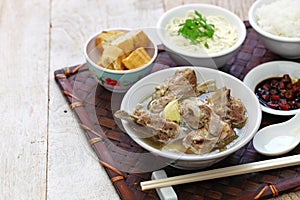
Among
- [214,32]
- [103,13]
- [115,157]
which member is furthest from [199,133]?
[103,13]

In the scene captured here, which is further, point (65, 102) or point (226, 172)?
point (65, 102)

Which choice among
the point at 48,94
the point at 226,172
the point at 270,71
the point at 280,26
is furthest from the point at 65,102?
the point at 280,26

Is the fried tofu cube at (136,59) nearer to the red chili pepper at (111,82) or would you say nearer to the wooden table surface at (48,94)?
the red chili pepper at (111,82)

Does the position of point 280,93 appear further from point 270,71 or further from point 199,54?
point 199,54

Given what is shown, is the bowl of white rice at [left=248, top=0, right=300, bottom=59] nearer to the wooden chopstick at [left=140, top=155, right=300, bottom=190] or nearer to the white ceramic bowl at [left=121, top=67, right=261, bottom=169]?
the white ceramic bowl at [left=121, top=67, right=261, bottom=169]

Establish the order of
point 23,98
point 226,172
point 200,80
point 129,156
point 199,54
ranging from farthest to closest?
point 23,98 → point 199,54 → point 200,80 → point 129,156 → point 226,172
